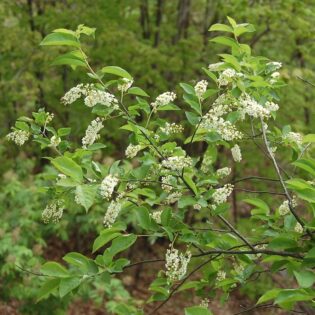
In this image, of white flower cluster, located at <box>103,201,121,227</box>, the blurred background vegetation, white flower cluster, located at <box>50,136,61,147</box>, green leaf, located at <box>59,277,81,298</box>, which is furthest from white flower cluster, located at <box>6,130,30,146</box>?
the blurred background vegetation

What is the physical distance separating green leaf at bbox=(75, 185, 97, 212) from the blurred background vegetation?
337cm

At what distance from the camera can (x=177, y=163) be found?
1.79 meters

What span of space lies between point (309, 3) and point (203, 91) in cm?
420

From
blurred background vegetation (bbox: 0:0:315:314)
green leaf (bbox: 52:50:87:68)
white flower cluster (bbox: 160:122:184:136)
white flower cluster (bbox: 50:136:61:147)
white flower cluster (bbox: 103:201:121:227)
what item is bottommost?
blurred background vegetation (bbox: 0:0:315:314)

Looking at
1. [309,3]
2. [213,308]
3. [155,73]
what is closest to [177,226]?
[155,73]

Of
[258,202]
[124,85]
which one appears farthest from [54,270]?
[258,202]

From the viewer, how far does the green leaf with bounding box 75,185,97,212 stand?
60.7 inches

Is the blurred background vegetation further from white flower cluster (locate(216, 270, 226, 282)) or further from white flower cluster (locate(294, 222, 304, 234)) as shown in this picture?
white flower cluster (locate(294, 222, 304, 234))

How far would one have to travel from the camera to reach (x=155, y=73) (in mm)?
5840

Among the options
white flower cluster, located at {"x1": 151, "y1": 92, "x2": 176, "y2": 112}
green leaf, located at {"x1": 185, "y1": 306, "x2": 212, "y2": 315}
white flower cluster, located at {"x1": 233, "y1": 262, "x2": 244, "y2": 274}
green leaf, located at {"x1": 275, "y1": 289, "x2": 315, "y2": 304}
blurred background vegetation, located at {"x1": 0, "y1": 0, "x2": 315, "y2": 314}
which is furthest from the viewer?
blurred background vegetation, located at {"x1": 0, "y1": 0, "x2": 315, "y2": 314}

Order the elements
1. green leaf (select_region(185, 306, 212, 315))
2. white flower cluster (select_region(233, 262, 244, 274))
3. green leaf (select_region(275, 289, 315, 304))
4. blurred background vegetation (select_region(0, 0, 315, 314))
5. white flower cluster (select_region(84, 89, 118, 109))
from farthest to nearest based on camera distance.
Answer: blurred background vegetation (select_region(0, 0, 315, 314)) < white flower cluster (select_region(233, 262, 244, 274)) < white flower cluster (select_region(84, 89, 118, 109)) < green leaf (select_region(185, 306, 212, 315)) < green leaf (select_region(275, 289, 315, 304))

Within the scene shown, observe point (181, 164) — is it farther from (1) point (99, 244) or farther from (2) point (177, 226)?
(1) point (99, 244)

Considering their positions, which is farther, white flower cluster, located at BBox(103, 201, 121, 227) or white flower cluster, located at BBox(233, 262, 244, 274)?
white flower cluster, located at BBox(233, 262, 244, 274)

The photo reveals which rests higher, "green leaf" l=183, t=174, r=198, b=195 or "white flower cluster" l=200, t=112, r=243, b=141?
"white flower cluster" l=200, t=112, r=243, b=141
